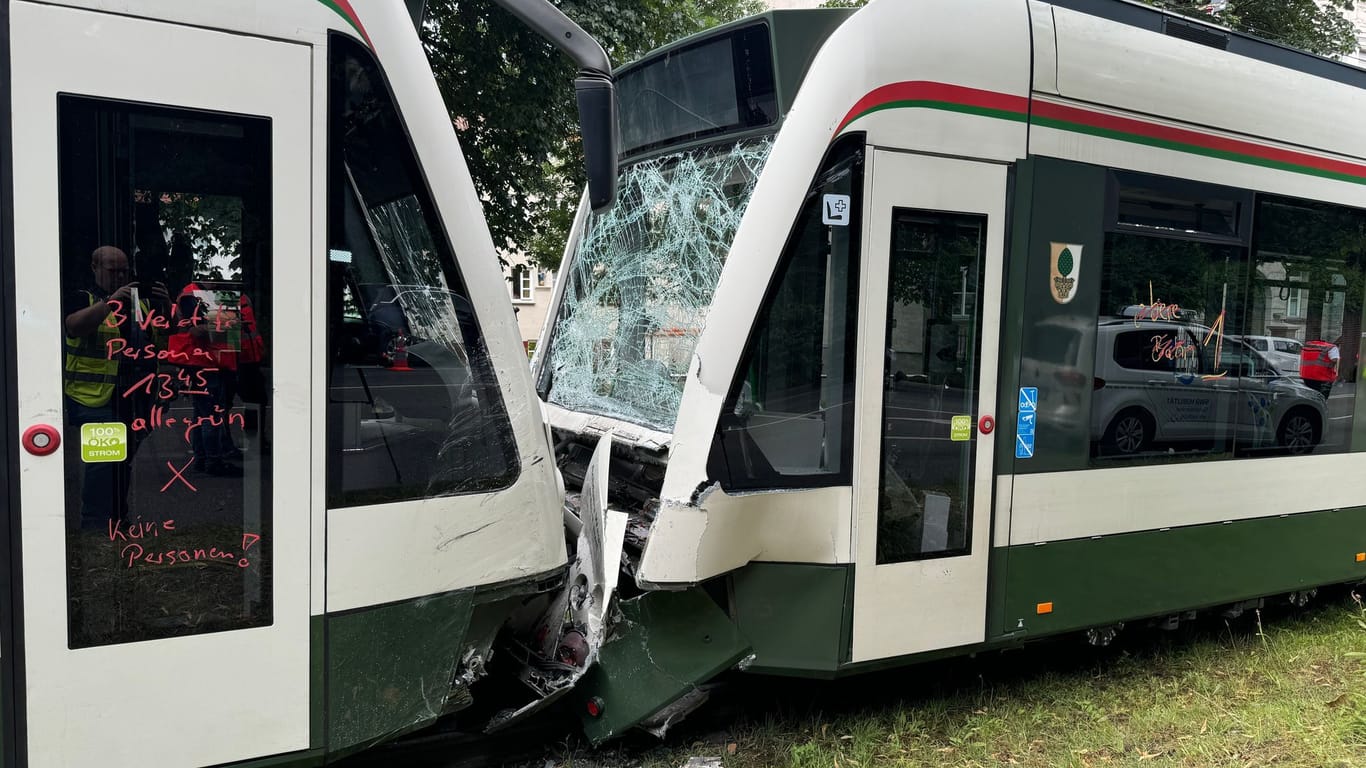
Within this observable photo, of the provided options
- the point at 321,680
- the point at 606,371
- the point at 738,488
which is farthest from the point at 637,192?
the point at 321,680

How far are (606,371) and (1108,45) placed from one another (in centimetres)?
279

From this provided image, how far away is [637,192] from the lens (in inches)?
178

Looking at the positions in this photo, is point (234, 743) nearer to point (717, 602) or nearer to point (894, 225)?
point (717, 602)

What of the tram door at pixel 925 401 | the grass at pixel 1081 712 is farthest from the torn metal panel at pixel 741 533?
the grass at pixel 1081 712

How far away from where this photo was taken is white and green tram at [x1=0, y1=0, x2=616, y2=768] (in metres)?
2.57

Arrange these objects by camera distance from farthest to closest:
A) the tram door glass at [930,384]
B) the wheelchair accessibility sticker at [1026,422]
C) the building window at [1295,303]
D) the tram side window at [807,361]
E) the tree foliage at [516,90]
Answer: the tree foliage at [516,90], the building window at [1295,303], the wheelchair accessibility sticker at [1026,422], the tram door glass at [930,384], the tram side window at [807,361]

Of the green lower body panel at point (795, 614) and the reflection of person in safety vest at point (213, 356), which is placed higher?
the reflection of person in safety vest at point (213, 356)

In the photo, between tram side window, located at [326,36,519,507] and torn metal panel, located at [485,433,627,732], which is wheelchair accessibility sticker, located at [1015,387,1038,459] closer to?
torn metal panel, located at [485,433,627,732]

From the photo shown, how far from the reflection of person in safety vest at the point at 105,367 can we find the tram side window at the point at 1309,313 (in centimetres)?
511

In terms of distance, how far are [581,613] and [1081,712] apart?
2.54 m

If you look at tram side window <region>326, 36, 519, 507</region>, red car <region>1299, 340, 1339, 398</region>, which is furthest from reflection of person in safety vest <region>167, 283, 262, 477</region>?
red car <region>1299, 340, 1339, 398</region>

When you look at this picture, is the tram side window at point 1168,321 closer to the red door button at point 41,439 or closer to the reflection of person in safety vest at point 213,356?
the reflection of person in safety vest at point 213,356

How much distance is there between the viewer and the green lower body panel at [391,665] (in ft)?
9.87

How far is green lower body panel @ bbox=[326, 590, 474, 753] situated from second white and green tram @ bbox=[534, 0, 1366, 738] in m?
0.76
